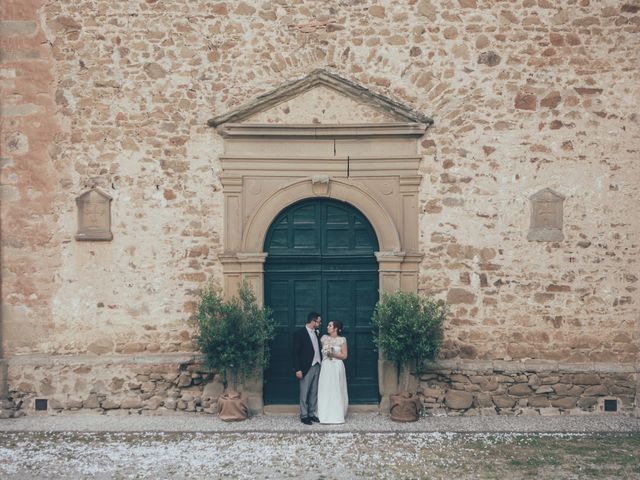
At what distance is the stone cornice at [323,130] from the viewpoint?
8836 millimetres

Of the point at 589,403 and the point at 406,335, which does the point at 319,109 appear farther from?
the point at 589,403

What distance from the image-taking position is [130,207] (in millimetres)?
8953

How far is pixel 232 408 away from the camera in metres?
8.48

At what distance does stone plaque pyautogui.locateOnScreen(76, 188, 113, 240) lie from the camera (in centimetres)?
892

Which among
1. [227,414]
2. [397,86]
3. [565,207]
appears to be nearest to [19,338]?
[227,414]

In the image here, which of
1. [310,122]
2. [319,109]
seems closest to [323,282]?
[310,122]

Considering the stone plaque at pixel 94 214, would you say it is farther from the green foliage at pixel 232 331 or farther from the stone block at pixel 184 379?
the stone block at pixel 184 379

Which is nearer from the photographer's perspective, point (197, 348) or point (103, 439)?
point (103, 439)

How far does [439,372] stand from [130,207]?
4.42 meters

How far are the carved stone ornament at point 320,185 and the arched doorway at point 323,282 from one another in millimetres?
159

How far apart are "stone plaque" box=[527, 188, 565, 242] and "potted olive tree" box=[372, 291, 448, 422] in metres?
1.56

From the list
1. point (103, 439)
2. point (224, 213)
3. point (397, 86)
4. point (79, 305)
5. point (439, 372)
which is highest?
point (397, 86)

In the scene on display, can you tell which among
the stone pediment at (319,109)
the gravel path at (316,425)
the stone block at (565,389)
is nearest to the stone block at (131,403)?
the gravel path at (316,425)

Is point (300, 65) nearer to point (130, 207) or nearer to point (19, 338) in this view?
point (130, 207)
